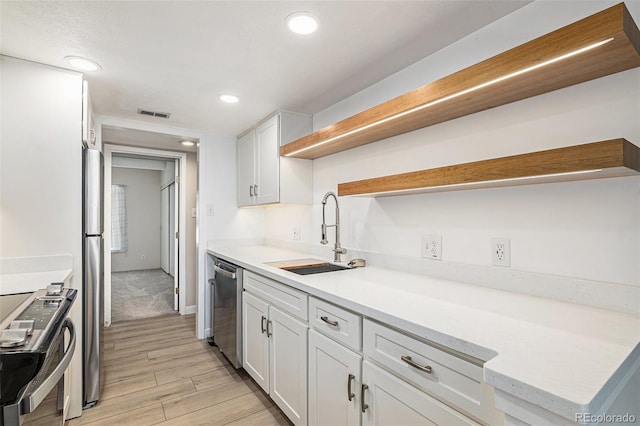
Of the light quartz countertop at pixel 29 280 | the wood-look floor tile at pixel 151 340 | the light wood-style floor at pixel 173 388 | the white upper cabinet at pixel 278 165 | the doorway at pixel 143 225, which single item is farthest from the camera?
A: the doorway at pixel 143 225

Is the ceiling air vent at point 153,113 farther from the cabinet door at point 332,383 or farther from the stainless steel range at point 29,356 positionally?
the cabinet door at point 332,383

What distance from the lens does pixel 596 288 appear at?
112cm

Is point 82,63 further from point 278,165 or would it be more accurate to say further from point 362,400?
point 362,400

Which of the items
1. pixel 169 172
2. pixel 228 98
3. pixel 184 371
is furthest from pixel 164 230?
pixel 228 98

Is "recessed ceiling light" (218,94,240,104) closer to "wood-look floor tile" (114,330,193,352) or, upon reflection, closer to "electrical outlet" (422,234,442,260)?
"electrical outlet" (422,234,442,260)

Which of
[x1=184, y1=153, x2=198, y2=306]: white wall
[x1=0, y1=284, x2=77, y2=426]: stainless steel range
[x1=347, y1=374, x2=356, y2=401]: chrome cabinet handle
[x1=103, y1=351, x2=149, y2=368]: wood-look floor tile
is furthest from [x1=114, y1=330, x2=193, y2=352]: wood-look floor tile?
[x1=347, y1=374, x2=356, y2=401]: chrome cabinet handle

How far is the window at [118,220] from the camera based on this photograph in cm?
671

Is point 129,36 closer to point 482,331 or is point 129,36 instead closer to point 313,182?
point 313,182

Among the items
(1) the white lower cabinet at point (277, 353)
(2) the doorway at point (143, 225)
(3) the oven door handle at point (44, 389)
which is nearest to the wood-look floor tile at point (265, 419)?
(1) the white lower cabinet at point (277, 353)

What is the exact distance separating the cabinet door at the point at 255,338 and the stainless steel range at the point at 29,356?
3.46 feet

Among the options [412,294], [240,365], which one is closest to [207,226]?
[240,365]

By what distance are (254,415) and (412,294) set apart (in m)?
1.36

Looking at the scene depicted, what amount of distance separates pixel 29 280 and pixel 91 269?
35cm

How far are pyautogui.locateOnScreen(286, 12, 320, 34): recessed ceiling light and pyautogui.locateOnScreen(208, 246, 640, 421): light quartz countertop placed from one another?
48.5 inches
